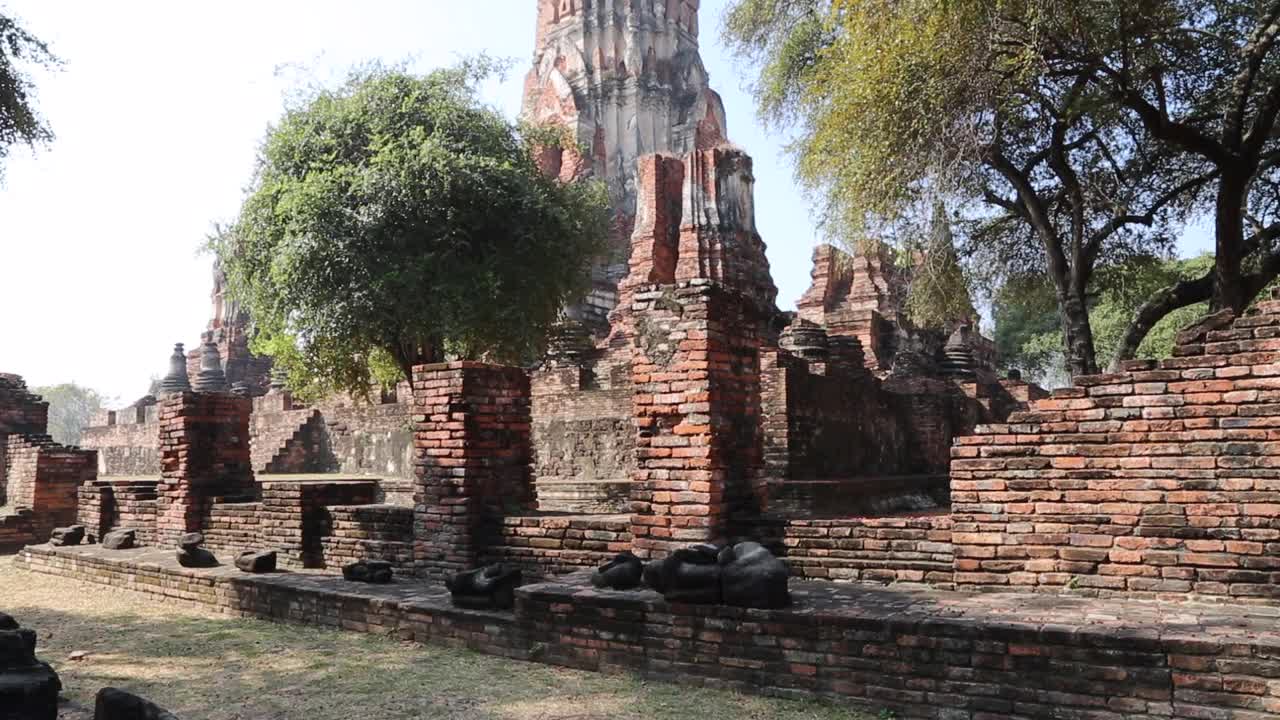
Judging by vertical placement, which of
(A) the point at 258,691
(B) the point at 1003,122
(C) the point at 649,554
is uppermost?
(B) the point at 1003,122

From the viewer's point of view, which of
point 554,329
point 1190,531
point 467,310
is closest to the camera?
point 1190,531

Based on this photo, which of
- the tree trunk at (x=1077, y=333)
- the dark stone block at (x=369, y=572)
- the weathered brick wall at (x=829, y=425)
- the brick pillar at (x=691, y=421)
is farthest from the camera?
the weathered brick wall at (x=829, y=425)

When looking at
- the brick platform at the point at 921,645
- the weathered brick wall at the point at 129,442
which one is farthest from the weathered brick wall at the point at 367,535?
the weathered brick wall at the point at 129,442

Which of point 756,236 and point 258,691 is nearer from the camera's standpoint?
point 258,691

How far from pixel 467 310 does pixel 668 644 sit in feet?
27.4

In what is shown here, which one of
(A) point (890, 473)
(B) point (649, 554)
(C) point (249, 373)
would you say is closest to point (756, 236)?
(A) point (890, 473)

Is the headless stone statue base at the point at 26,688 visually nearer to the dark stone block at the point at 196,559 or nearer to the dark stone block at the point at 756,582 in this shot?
the dark stone block at the point at 756,582

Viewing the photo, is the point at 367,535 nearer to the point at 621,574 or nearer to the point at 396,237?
the point at 621,574

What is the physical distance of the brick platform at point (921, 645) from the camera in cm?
358

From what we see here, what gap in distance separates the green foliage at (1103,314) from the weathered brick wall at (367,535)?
5.42 m

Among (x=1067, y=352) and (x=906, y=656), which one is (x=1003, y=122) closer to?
(x=1067, y=352)

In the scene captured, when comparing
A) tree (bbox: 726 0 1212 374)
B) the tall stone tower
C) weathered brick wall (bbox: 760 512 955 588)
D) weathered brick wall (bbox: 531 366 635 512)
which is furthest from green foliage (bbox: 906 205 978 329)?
the tall stone tower

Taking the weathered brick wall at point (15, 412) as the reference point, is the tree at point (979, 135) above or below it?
above

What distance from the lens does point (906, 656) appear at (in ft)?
13.4
